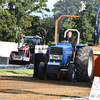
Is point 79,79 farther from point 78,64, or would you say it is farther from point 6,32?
point 6,32

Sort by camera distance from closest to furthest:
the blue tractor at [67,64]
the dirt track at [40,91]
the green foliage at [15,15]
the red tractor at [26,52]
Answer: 1. the dirt track at [40,91]
2. the blue tractor at [67,64]
3. the red tractor at [26,52]
4. the green foliage at [15,15]

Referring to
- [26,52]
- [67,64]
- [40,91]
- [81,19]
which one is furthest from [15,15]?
[40,91]

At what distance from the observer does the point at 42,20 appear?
66.4m

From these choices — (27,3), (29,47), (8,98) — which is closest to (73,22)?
(27,3)

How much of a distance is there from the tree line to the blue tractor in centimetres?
3535

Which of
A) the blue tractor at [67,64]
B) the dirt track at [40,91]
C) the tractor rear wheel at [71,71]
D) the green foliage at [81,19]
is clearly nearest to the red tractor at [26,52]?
the blue tractor at [67,64]

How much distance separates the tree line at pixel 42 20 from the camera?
48.9 metres

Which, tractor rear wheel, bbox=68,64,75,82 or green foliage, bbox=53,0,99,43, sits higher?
green foliage, bbox=53,0,99,43

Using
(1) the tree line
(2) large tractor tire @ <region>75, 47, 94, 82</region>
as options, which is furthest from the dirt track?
(1) the tree line

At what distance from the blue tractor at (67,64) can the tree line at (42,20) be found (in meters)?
35.3

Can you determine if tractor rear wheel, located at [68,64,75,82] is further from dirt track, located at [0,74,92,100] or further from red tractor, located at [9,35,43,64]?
red tractor, located at [9,35,43,64]

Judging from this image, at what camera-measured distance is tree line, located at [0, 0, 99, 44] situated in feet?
160

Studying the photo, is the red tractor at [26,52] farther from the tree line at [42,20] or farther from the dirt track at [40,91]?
the tree line at [42,20]

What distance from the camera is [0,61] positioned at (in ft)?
83.5
